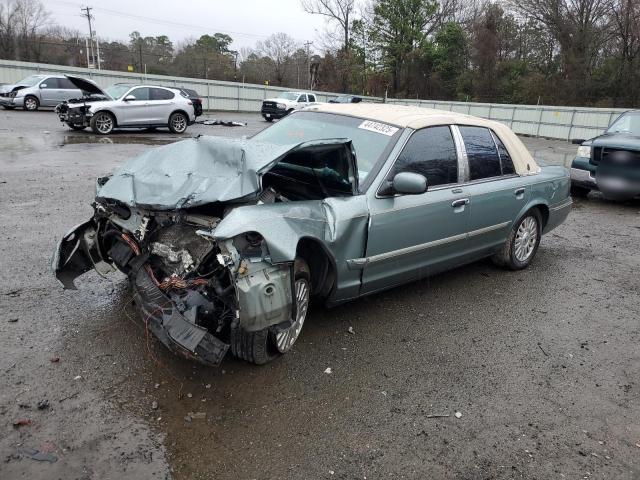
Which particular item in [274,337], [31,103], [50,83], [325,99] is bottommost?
[274,337]

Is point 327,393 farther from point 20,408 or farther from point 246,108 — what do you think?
point 246,108

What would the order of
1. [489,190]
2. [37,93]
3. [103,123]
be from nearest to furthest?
[489,190] < [103,123] < [37,93]

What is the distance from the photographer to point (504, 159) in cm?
531

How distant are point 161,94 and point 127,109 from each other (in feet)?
4.88

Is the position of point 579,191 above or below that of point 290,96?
below

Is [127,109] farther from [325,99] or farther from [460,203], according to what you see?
[325,99]

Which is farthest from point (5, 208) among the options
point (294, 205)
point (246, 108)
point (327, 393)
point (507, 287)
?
point (246, 108)

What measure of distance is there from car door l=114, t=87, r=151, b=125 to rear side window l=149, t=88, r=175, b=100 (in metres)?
0.21

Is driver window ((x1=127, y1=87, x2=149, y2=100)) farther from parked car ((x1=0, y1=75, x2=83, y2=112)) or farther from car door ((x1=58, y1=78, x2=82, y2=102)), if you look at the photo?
car door ((x1=58, y1=78, x2=82, y2=102))

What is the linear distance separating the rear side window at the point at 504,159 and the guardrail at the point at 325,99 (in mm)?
23417

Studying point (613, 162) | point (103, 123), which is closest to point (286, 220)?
point (613, 162)

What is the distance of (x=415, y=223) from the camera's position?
4172 millimetres

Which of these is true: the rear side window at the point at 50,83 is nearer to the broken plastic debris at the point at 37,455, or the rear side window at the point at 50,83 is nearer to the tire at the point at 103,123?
the tire at the point at 103,123

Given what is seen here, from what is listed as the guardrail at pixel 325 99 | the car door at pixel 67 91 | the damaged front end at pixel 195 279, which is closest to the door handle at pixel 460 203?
the damaged front end at pixel 195 279
